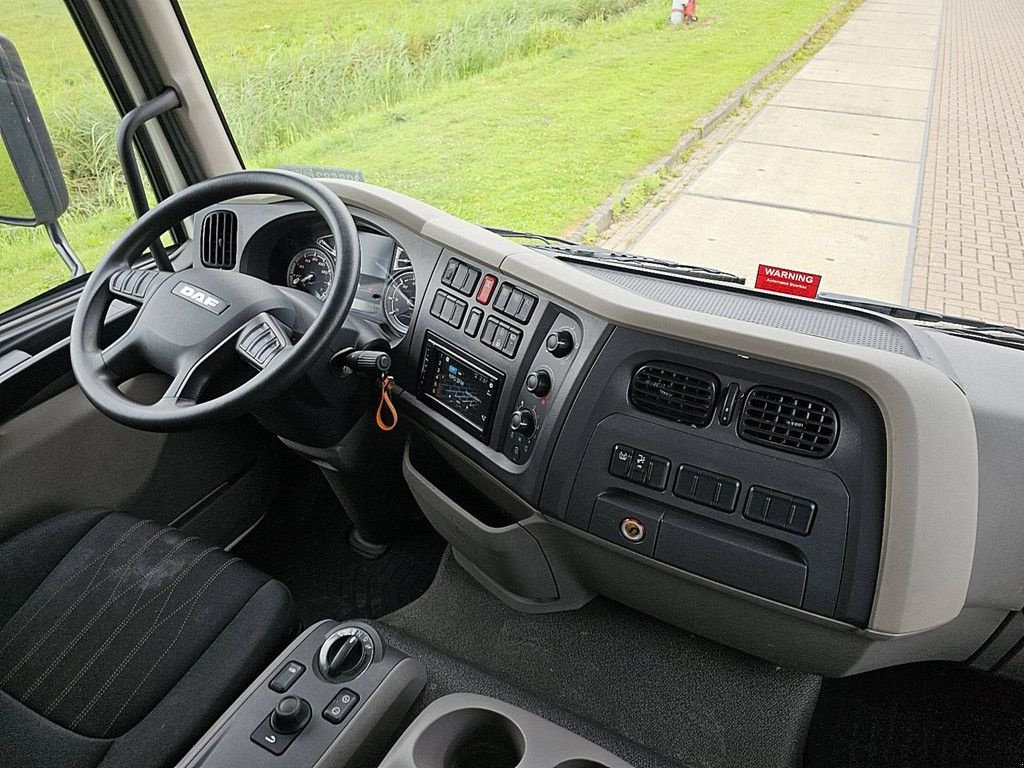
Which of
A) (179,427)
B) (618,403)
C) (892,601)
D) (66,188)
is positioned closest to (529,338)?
(618,403)

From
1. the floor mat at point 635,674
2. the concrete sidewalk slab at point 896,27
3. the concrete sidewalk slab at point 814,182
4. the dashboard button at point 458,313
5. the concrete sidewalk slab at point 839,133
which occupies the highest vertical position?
the concrete sidewalk slab at point 896,27

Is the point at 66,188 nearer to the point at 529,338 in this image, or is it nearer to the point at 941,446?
the point at 529,338

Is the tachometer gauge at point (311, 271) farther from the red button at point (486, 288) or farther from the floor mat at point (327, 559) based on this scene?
the floor mat at point (327, 559)

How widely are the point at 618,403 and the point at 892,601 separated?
558mm

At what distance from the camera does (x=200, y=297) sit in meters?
1.51

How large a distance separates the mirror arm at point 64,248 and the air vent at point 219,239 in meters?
0.38

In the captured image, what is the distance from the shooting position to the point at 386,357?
1.57 meters

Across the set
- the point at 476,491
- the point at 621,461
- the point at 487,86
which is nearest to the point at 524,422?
the point at 621,461

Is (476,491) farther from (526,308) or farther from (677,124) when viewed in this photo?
(677,124)

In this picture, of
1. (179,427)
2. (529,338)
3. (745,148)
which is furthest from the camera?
(745,148)

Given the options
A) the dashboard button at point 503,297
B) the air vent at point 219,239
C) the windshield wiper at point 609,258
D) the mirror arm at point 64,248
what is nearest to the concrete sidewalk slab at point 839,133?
the windshield wiper at point 609,258

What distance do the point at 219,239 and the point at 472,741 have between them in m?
1.35

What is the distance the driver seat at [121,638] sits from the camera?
1359 millimetres

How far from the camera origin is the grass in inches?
90.7
